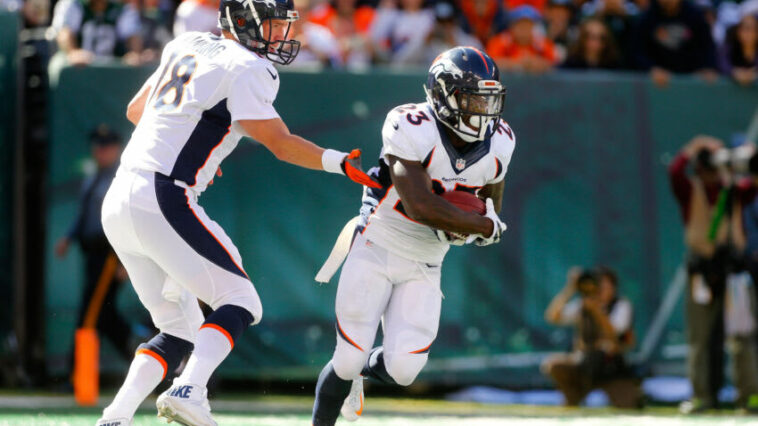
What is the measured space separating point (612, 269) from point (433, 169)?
4.27m

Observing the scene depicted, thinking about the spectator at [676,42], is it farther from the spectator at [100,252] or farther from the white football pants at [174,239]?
the white football pants at [174,239]

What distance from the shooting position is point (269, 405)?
Answer: 322 inches

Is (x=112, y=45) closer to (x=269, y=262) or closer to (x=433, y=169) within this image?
(x=269, y=262)

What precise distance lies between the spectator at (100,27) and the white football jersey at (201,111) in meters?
4.64

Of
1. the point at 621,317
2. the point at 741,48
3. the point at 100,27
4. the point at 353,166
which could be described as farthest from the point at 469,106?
the point at 741,48

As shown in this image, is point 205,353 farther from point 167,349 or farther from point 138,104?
point 138,104

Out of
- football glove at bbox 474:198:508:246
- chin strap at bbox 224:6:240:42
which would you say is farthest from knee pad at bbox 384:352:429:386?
chin strap at bbox 224:6:240:42

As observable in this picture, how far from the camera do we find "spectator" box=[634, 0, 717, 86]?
974 cm

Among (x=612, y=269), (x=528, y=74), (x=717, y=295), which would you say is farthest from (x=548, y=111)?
(x=717, y=295)

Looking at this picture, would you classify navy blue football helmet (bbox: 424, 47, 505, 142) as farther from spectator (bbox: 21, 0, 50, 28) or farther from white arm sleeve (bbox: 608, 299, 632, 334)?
spectator (bbox: 21, 0, 50, 28)

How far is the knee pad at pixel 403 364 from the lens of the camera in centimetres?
518

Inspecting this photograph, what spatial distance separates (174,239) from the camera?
183 inches

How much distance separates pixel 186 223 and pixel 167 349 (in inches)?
22.0

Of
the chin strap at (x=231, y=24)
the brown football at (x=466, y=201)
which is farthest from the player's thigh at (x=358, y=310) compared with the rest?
the chin strap at (x=231, y=24)
